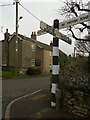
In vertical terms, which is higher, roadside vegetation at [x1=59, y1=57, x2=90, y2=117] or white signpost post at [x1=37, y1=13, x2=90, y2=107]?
white signpost post at [x1=37, y1=13, x2=90, y2=107]

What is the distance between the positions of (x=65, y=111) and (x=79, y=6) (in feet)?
27.7

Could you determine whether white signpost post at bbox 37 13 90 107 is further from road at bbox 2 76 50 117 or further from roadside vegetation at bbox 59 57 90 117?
road at bbox 2 76 50 117

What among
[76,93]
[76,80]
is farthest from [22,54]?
[76,93]

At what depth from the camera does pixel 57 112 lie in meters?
7.55

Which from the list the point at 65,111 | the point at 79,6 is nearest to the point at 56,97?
the point at 65,111

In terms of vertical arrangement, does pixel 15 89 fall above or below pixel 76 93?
below

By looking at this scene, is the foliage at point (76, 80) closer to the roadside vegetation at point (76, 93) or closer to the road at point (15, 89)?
the roadside vegetation at point (76, 93)

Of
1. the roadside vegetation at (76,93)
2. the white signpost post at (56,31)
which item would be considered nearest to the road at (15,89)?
the white signpost post at (56,31)

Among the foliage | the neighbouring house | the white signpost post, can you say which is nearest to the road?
the white signpost post

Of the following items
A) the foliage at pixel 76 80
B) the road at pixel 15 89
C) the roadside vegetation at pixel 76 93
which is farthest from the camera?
the road at pixel 15 89

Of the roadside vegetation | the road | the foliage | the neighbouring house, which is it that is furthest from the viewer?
the neighbouring house

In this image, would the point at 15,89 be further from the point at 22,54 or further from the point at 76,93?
the point at 22,54

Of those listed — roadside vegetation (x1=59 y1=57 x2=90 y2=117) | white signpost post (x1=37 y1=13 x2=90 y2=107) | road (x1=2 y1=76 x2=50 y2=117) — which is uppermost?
white signpost post (x1=37 y1=13 x2=90 y2=107)

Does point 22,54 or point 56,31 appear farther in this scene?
point 22,54
